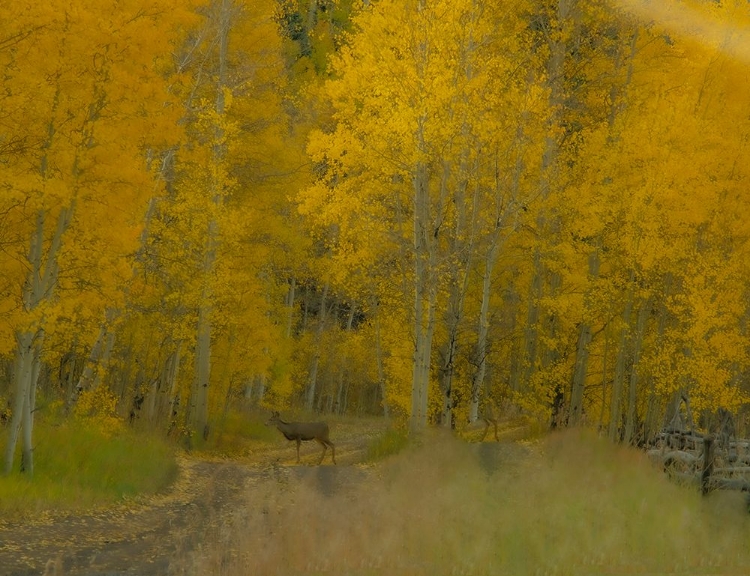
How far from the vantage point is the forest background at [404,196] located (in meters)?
12.5

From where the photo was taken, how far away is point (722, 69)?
2159 centimetres

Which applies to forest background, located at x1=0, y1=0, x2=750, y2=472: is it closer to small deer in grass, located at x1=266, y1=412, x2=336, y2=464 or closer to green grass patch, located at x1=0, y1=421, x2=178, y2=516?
green grass patch, located at x1=0, y1=421, x2=178, y2=516

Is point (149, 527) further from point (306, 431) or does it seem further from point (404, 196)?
point (404, 196)

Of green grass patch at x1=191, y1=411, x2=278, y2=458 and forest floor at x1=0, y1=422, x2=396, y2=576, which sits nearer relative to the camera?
forest floor at x1=0, y1=422, x2=396, y2=576

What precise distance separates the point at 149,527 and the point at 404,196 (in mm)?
10323

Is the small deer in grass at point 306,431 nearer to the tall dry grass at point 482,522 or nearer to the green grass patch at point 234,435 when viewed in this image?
the green grass patch at point 234,435

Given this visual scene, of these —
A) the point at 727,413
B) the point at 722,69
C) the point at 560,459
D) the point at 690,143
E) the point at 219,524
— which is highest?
the point at 722,69

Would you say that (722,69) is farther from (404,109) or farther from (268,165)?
(268,165)

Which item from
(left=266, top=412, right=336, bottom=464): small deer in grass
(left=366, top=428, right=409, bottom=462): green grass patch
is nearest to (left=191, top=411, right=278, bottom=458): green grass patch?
(left=266, top=412, right=336, bottom=464): small deer in grass

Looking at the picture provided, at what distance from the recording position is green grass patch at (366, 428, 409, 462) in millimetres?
17250

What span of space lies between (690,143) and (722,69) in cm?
315

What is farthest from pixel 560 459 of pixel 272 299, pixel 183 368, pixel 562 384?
pixel 272 299

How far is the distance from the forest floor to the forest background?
1954 millimetres

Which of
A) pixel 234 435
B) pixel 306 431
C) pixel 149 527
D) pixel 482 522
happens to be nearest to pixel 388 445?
pixel 306 431
